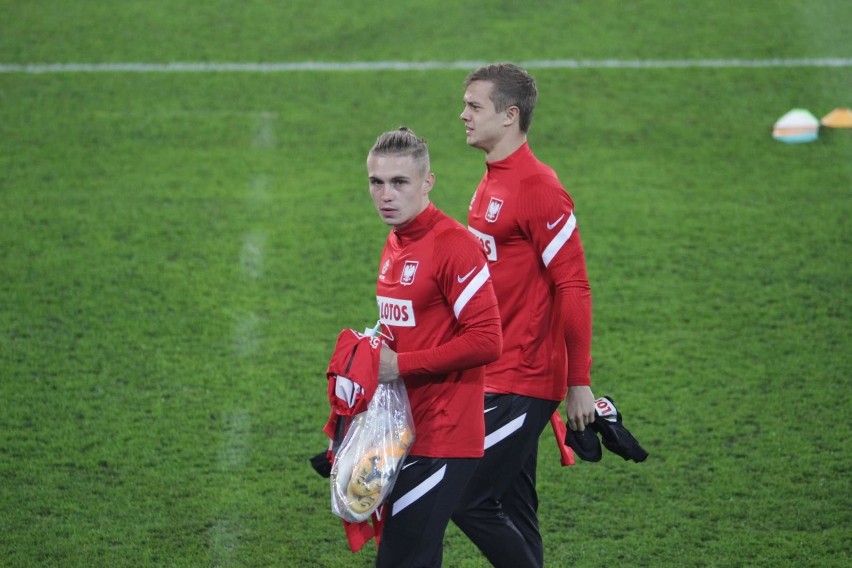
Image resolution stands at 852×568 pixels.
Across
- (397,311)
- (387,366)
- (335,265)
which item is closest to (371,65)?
(335,265)

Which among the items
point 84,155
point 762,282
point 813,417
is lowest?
point 813,417

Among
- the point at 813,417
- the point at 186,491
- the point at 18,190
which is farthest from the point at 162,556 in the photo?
the point at 18,190

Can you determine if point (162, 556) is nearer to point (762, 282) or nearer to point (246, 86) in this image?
point (762, 282)

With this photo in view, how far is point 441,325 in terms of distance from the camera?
323 centimetres

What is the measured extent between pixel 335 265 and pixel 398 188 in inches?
142

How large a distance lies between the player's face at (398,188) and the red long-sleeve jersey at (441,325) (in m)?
0.04

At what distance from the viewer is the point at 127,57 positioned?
9.49 meters

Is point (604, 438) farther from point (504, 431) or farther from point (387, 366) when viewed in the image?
point (387, 366)

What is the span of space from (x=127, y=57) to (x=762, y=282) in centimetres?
562

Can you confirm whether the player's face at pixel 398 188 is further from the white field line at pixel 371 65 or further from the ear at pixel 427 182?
the white field line at pixel 371 65

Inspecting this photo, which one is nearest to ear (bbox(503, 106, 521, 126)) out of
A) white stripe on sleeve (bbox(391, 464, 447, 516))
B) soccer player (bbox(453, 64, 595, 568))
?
soccer player (bbox(453, 64, 595, 568))

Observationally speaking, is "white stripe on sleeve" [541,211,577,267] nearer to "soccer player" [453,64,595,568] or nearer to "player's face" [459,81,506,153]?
"soccer player" [453,64,595,568]

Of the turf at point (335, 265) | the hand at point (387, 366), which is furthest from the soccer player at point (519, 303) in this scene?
the turf at point (335, 265)

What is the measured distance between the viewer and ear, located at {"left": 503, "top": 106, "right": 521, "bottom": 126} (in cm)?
362
